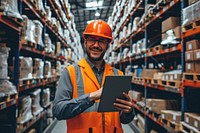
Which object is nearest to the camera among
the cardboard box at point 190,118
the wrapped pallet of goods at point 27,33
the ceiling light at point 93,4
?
the cardboard box at point 190,118

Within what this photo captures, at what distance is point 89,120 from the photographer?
2.15 metres

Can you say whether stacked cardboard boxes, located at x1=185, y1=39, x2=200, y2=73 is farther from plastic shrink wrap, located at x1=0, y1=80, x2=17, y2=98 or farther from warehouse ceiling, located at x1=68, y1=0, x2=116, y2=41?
warehouse ceiling, located at x1=68, y1=0, x2=116, y2=41

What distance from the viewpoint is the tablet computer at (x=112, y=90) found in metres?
1.89

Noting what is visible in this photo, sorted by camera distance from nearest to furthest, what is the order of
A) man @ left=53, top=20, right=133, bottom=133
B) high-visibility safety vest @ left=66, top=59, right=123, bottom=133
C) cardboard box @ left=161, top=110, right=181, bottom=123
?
man @ left=53, top=20, right=133, bottom=133
high-visibility safety vest @ left=66, top=59, right=123, bottom=133
cardboard box @ left=161, top=110, right=181, bottom=123

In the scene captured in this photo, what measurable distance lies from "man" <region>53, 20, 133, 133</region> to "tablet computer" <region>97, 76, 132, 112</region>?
0.05 m

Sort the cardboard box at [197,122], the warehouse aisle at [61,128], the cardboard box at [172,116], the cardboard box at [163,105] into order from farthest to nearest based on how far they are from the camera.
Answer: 1. the warehouse aisle at [61,128]
2. the cardboard box at [163,105]
3. the cardboard box at [172,116]
4. the cardboard box at [197,122]

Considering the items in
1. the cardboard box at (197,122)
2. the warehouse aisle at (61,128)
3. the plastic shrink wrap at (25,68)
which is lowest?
the warehouse aisle at (61,128)

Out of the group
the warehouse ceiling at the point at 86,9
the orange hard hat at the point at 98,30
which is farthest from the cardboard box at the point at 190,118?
the warehouse ceiling at the point at 86,9

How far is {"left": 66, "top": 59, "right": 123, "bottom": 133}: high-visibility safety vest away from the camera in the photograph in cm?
214

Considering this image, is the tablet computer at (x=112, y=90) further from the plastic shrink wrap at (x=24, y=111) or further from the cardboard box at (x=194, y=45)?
the plastic shrink wrap at (x=24, y=111)

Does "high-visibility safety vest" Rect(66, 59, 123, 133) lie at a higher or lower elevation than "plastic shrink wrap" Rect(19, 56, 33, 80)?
lower

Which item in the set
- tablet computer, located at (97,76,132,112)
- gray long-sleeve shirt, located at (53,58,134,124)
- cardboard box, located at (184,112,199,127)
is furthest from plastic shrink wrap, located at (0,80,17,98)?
cardboard box, located at (184,112,199,127)

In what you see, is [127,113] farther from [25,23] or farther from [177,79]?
[25,23]

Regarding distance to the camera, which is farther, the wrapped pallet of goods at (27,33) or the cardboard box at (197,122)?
the wrapped pallet of goods at (27,33)
